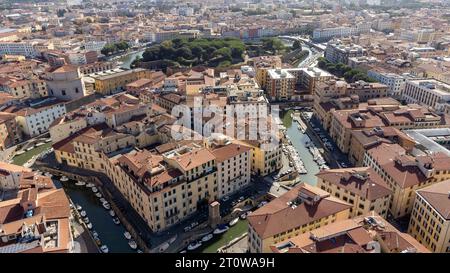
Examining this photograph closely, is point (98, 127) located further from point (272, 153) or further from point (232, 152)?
point (272, 153)

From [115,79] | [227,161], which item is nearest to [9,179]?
[227,161]

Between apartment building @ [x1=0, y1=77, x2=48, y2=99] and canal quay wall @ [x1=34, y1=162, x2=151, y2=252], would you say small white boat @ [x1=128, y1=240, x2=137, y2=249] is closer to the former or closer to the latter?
canal quay wall @ [x1=34, y1=162, x2=151, y2=252]

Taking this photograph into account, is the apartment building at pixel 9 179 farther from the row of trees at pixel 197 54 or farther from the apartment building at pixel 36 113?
the row of trees at pixel 197 54

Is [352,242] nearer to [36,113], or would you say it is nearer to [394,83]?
[36,113]

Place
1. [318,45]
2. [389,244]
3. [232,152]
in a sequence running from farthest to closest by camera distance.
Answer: [318,45] → [232,152] → [389,244]

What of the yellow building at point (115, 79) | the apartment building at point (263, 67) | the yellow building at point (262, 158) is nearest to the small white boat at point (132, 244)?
the yellow building at point (262, 158)
